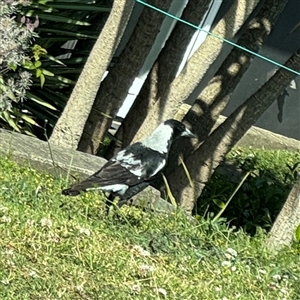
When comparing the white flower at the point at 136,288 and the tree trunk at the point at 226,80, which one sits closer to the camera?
the white flower at the point at 136,288

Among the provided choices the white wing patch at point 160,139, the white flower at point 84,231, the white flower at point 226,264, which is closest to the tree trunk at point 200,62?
the white wing patch at point 160,139

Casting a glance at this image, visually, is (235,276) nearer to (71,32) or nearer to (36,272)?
(36,272)

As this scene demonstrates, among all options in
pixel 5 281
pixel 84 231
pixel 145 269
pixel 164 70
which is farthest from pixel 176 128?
pixel 5 281

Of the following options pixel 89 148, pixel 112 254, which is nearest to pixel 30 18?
pixel 89 148

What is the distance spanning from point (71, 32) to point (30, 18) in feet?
1.22

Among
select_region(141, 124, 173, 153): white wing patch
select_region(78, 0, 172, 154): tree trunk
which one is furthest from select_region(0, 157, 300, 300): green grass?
select_region(78, 0, 172, 154): tree trunk

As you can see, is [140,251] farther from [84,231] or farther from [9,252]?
[9,252]

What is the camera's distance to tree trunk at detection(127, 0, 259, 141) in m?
6.51

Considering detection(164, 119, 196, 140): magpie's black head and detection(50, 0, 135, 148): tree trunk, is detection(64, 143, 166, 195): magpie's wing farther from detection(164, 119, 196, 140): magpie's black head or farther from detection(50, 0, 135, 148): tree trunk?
detection(50, 0, 135, 148): tree trunk

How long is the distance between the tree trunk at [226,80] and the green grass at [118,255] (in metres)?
1.45

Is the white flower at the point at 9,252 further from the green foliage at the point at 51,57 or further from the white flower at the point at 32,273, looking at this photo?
the green foliage at the point at 51,57

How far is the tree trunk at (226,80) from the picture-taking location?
7.18 meters

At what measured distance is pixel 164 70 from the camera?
734 cm

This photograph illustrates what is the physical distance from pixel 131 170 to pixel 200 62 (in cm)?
110
